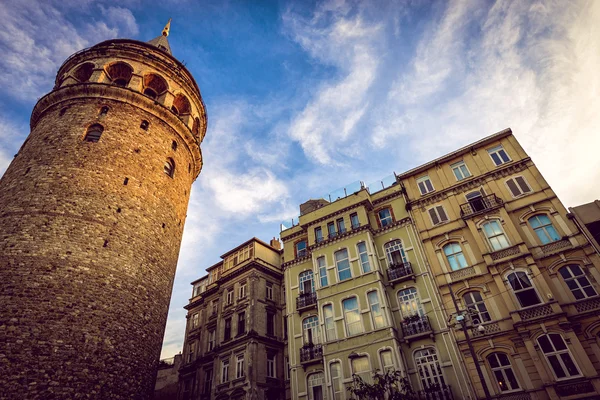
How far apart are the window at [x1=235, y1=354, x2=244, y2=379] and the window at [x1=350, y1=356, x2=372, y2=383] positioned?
9.80 metres

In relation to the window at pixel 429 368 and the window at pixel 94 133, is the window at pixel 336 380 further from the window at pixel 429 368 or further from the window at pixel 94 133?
the window at pixel 94 133

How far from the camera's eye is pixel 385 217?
2550 cm

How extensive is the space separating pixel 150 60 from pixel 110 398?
23189mm

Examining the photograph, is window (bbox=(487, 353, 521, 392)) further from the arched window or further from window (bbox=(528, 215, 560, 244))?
the arched window

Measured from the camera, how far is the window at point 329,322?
22.5 m

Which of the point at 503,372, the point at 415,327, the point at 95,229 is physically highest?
the point at 95,229

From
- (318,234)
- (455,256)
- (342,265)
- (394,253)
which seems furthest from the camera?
(318,234)

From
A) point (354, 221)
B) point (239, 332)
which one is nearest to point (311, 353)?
point (239, 332)

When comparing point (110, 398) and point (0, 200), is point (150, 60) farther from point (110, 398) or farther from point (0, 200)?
point (110, 398)

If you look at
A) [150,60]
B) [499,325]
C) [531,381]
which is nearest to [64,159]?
[150,60]

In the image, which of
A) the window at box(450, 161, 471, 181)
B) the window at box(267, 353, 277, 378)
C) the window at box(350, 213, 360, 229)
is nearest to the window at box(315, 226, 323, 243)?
the window at box(350, 213, 360, 229)

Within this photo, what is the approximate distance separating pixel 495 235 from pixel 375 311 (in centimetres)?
838

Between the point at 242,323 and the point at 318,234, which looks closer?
the point at 318,234

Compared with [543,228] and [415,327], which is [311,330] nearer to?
[415,327]
